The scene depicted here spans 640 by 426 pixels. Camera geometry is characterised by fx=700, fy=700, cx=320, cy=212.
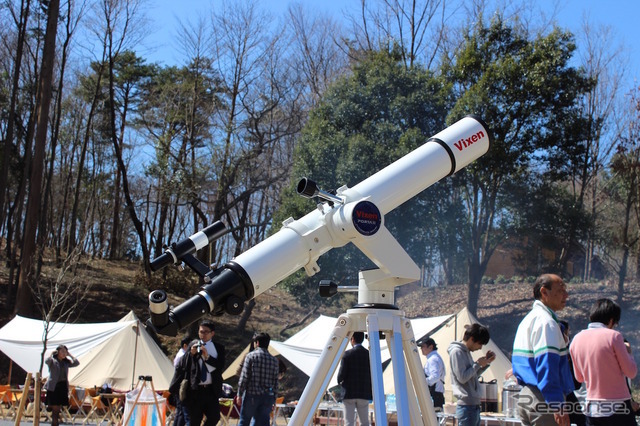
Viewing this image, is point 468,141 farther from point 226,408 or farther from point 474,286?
point 474,286

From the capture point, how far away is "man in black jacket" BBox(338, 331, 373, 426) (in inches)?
324

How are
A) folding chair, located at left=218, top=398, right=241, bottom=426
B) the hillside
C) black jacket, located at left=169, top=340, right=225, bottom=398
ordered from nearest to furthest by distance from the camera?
Answer: 1. black jacket, located at left=169, top=340, right=225, bottom=398
2. folding chair, located at left=218, top=398, right=241, bottom=426
3. the hillside

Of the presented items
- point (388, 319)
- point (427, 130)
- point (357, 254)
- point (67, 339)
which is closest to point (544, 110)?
point (427, 130)

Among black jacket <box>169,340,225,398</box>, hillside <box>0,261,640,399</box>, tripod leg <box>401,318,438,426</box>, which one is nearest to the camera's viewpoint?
tripod leg <box>401,318,438,426</box>

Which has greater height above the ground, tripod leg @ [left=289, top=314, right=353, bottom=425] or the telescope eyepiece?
the telescope eyepiece

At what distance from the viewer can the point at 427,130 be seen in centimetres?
1894

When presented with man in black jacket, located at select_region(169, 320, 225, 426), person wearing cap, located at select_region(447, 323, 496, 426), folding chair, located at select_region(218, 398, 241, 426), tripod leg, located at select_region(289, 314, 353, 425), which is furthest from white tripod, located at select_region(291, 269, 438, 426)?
folding chair, located at select_region(218, 398, 241, 426)

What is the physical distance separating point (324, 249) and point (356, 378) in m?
4.36

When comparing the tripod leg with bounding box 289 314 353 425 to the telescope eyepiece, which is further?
the telescope eyepiece

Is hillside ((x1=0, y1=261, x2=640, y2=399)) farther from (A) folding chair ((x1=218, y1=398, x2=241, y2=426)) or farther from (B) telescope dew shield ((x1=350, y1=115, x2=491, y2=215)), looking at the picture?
(B) telescope dew shield ((x1=350, y1=115, x2=491, y2=215))

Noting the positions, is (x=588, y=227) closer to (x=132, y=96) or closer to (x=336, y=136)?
(x=336, y=136)

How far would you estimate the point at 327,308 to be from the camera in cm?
2430

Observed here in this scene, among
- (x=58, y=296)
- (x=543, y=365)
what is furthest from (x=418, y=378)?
(x=58, y=296)

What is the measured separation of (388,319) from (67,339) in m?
11.4
